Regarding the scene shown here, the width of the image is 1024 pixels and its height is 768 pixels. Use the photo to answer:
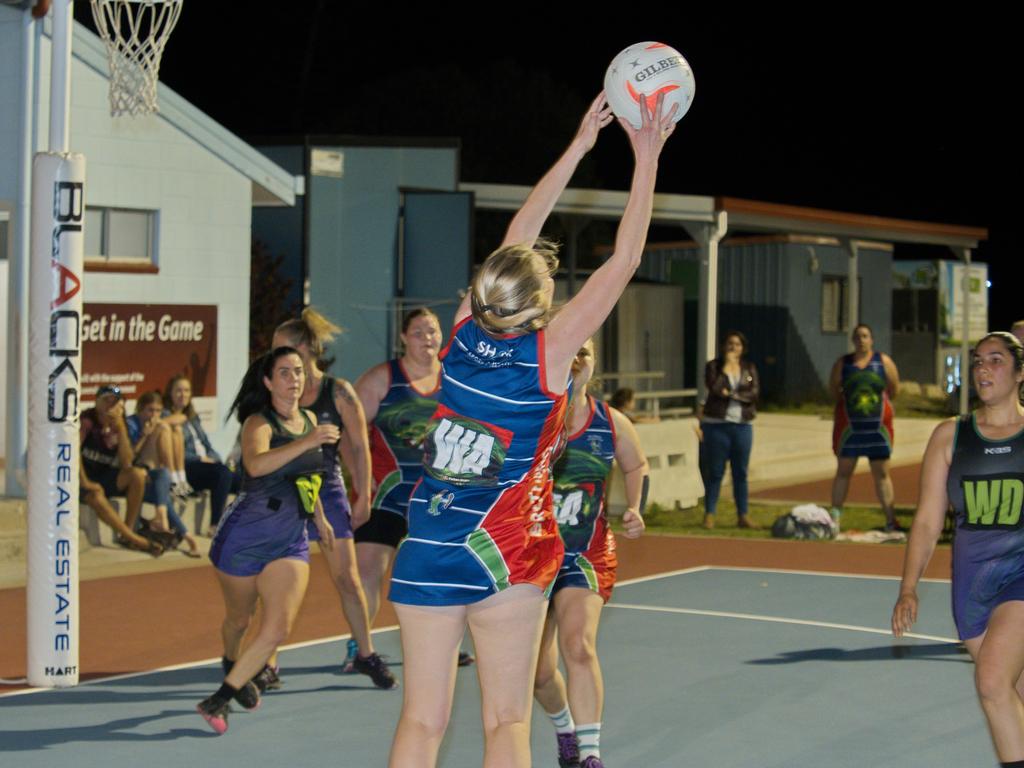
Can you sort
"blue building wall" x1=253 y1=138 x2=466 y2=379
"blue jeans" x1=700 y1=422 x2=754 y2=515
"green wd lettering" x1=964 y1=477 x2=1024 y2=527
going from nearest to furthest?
"green wd lettering" x1=964 y1=477 x2=1024 y2=527
"blue jeans" x1=700 y1=422 x2=754 y2=515
"blue building wall" x1=253 y1=138 x2=466 y2=379

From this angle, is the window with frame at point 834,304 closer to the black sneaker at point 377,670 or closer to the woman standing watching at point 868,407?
the woman standing watching at point 868,407

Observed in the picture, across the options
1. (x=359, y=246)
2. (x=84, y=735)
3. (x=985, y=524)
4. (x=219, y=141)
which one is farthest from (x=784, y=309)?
(x=985, y=524)

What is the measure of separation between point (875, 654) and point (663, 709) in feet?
7.19

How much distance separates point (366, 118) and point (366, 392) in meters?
52.4

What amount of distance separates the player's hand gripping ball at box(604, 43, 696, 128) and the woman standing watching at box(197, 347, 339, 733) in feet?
8.89

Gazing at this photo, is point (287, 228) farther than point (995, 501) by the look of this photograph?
Yes

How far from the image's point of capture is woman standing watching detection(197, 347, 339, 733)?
7543 millimetres

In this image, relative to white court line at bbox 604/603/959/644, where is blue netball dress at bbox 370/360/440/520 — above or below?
above

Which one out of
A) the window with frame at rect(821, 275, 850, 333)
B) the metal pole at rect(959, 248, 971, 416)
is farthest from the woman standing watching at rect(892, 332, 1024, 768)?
the window with frame at rect(821, 275, 850, 333)

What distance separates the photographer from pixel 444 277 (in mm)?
22578

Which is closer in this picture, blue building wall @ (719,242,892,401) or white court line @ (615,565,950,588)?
white court line @ (615,565,950,588)

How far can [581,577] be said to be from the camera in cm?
675

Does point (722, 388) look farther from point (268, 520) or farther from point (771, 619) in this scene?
point (268, 520)

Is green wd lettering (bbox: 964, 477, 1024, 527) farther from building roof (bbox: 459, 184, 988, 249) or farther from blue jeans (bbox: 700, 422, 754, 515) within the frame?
building roof (bbox: 459, 184, 988, 249)
